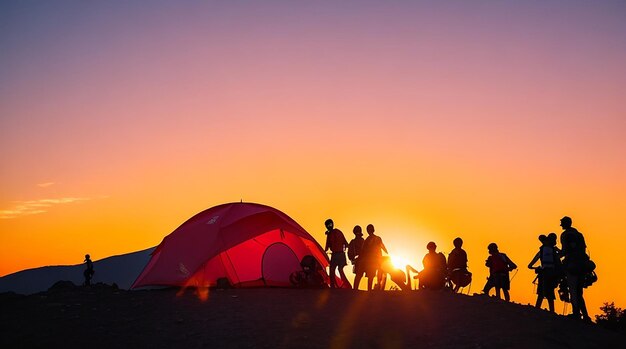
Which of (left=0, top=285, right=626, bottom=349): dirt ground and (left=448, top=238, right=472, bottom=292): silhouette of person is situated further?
(left=448, top=238, right=472, bottom=292): silhouette of person

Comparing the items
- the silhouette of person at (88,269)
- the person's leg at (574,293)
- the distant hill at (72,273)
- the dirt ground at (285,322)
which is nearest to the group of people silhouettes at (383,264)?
the dirt ground at (285,322)

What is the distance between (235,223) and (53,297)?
19.2ft

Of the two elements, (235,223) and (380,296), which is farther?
(235,223)

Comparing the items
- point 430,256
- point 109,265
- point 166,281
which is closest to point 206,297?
point 166,281

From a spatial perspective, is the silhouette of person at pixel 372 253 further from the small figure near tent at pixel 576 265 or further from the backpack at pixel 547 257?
the small figure near tent at pixel 576 265

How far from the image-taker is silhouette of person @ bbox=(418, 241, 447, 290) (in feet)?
60.0

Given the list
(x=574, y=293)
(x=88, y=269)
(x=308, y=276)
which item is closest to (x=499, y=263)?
(x=574, y=293)

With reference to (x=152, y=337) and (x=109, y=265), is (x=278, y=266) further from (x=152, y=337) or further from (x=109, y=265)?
(x=109, y=265)

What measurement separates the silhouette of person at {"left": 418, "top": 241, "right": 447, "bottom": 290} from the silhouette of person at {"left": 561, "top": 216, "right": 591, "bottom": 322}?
→ 3.75 m

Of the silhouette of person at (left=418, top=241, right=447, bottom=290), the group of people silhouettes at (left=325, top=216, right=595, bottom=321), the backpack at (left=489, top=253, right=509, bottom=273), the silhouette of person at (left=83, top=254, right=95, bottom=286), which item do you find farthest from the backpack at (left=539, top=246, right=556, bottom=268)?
the silhouette of person at (left=83, top=254, right=95, bottom=286)

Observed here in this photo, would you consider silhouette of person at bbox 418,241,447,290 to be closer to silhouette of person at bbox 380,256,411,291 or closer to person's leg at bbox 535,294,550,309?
silhouette of person at bbox 380,256,411,291

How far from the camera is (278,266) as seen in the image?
66.9 feet

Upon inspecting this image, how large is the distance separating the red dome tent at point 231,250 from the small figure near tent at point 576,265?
27.2ft

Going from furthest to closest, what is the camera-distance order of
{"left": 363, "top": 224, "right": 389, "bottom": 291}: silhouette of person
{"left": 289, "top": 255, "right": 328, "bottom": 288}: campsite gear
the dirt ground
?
{"left": 289, "top": 255, "right": 328, "bottom": 288}: campsite gear → {"left": 363, "top": 224, "right": 389, "bottom": 291}: silhouette of person → the dirt ground
